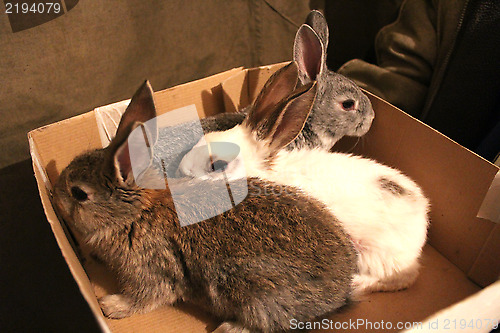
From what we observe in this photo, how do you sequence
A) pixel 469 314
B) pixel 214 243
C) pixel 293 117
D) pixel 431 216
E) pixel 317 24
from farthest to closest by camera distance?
pixel 317 24
pixel 431 216
pixel 293 117
pixel 214 243
pixel 469 314

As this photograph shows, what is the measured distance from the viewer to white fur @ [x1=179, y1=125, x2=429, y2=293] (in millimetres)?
1034

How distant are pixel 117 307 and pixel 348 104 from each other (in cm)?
104

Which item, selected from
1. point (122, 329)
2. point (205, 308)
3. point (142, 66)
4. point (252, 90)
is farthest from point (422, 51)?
point (122, 329)

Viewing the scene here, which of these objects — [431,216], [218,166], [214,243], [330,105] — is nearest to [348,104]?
[330,105]

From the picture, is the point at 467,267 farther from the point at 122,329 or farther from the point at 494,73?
the point at 122,329

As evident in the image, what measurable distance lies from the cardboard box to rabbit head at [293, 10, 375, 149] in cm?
9

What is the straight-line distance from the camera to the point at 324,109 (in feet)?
4.38

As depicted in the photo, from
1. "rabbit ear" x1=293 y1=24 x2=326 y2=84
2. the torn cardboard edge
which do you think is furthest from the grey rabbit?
"rabbit ear" x1=293 y1=24 x2=326 y2=84

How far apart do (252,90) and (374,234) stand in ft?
2.71

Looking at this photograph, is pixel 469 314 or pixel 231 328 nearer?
pixel 469 314

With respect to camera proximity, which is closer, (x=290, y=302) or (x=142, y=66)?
(x=290, y=302)

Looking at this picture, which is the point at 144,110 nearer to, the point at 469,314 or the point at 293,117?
the point at 293,117

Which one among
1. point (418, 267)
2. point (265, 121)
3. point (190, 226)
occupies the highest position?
point (265, 121)

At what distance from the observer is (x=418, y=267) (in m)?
1.14
